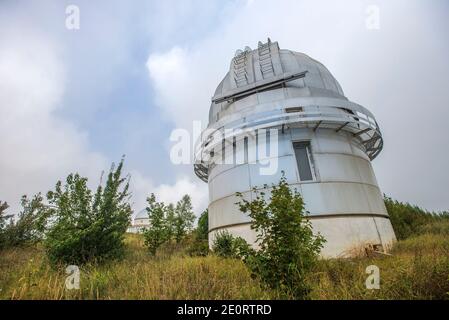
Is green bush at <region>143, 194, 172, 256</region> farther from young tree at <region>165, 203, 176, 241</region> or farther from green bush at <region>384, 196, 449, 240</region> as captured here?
green bush at <region>384, 196, 449, 240</region>

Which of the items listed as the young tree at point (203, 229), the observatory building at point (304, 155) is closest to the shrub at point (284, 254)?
the observatory building at point (304, 155)

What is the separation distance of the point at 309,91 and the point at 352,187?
16.5 feet

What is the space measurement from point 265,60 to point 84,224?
1190cm

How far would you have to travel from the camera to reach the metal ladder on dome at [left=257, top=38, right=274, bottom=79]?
1211 cm

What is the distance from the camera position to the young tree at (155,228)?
35.7 ft

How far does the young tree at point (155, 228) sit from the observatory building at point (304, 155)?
2.58m

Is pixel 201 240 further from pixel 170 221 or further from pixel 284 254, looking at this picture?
pixel 284 254

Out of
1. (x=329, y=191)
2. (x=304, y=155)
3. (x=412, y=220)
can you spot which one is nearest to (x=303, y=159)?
(x=304, y=155)

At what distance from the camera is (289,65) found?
40.9 ft

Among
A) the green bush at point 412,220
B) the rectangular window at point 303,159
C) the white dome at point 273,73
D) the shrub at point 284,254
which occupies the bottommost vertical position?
the shrub at point 284,254

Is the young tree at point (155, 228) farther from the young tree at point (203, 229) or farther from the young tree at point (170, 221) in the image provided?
the young tree at point (203, 229)

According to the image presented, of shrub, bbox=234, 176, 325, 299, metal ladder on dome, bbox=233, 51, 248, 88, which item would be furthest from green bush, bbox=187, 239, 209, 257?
metal ladder on dome, bbox=233, 51, 248, 88

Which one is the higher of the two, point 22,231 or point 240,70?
point 240,70

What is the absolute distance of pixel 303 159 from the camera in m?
9.89
